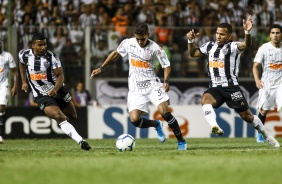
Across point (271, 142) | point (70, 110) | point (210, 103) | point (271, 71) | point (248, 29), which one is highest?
point (248, 29)

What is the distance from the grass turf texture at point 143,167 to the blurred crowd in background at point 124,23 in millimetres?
8572

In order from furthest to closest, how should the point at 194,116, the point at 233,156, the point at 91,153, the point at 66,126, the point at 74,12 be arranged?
the point at 74,12 → the point at 194,116 → the point at 66,126 → the point at 91,153 → the point at 233,156

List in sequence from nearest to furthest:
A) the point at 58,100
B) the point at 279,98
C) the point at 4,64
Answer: the point at 58,100
the point at 279,98
the point at 4,64

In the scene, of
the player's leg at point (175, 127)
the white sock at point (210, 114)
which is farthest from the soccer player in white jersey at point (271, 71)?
the player's leg at point (175, 127)

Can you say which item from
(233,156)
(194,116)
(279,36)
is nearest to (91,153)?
(233,156)

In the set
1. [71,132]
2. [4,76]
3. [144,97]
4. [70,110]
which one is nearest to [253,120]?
[144,97]

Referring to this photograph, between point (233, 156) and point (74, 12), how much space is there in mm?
12068

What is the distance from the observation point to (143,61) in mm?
14234

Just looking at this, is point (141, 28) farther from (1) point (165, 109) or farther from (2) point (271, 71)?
(2) point (271, 71)

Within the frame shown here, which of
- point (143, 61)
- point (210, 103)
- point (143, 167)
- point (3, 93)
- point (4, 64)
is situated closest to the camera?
point (143, 167)

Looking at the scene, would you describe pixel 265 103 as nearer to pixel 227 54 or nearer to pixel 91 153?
pixel 227 54

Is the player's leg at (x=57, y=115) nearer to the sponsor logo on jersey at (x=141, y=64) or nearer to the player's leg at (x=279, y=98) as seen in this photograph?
the sponsor logo on jersey at (x=141, y=64)

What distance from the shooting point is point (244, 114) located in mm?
14023

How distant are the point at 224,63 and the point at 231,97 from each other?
0.62 m
